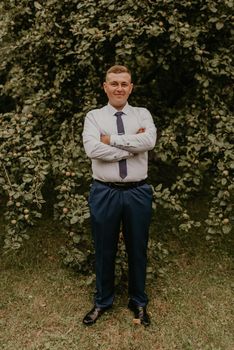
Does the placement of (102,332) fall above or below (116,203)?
below

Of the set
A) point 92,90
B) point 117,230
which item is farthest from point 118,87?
point 92,90

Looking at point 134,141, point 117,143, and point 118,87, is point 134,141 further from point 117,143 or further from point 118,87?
point 118,87

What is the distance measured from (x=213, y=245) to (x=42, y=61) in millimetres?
2790

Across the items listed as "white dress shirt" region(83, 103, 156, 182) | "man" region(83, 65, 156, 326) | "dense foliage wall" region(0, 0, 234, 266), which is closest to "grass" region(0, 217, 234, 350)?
"dense foliage wall" region(0, 0, 234, 266)

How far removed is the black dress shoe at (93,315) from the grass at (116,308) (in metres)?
0.04

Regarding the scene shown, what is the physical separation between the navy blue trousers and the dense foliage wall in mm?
427

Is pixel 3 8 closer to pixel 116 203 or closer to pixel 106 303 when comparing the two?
pixel 116 203

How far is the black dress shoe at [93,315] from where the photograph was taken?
3.99 meters

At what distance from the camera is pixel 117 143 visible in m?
3.54

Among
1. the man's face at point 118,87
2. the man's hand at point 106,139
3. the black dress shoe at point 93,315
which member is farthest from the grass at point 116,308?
the man's face at point 118,87

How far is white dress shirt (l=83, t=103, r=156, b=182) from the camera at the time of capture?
11.6 feet

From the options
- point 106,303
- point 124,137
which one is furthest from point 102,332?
point 124,137

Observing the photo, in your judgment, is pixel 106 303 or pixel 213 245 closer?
pixel 106 303

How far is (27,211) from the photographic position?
413cm
